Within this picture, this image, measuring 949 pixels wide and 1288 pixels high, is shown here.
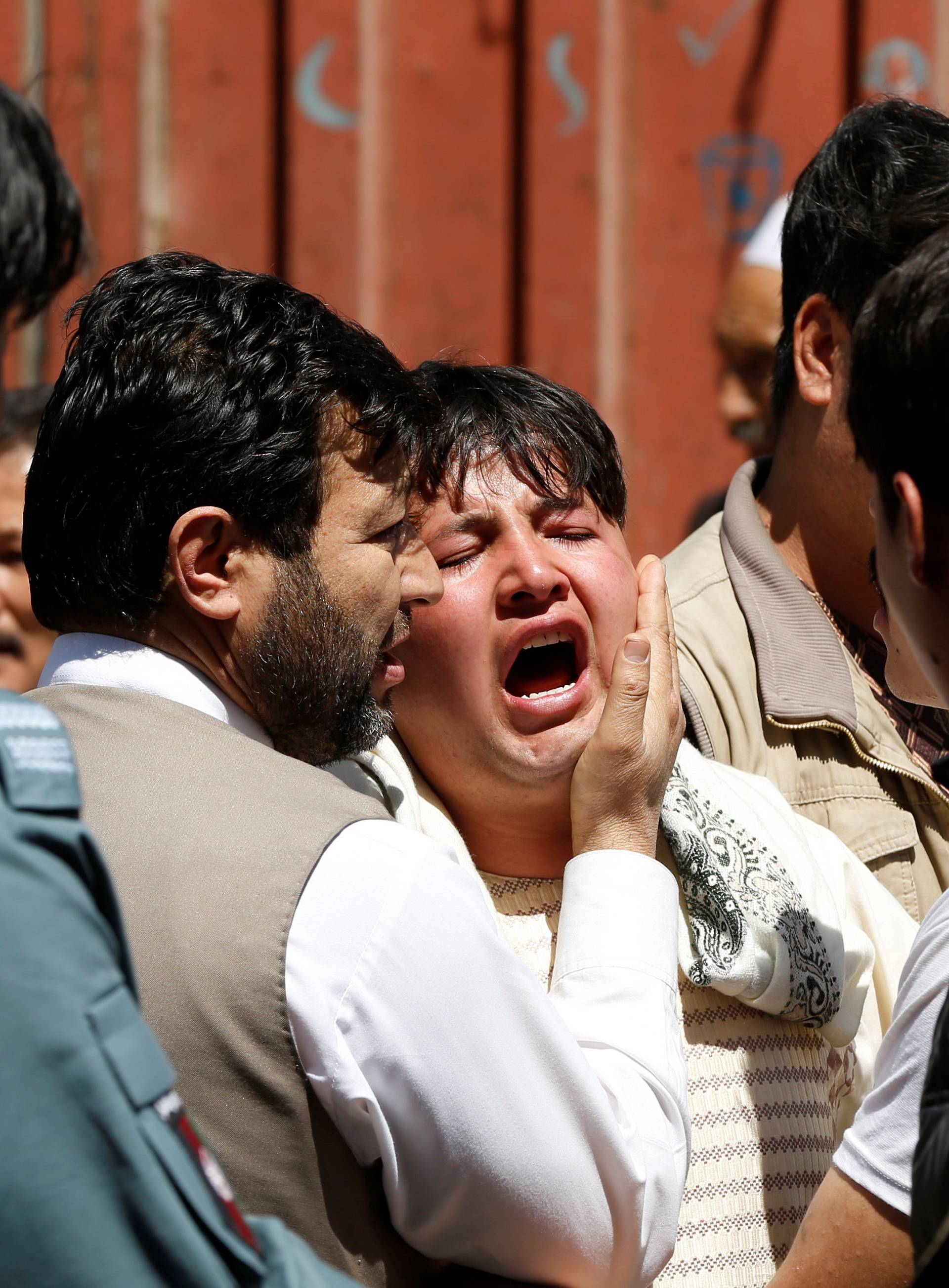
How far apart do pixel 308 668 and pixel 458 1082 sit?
48cm

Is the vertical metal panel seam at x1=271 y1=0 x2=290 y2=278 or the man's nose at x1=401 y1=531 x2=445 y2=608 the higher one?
the vertical metal panel seam at x1=271 y1=0 x2=290 y2=278

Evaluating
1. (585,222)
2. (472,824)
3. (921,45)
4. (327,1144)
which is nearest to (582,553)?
(472,824)

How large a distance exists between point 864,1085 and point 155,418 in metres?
1.24

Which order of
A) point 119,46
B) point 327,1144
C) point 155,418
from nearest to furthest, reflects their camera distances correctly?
point 327,1144, point 155,418, point 119,46

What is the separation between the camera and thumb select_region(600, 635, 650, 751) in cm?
170

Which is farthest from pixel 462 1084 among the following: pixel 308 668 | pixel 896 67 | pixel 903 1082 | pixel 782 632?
pixel 896 67

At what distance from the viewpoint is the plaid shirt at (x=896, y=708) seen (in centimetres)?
215

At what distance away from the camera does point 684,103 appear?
13.0ft

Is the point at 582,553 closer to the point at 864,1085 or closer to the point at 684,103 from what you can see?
the point at 864,1085

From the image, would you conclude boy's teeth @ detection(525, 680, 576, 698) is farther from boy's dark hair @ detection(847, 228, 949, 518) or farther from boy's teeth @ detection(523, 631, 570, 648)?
boy's dark hair @ detection(847, 228, 949, 518)

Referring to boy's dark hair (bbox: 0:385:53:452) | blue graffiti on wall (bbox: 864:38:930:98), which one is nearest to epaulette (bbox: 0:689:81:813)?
boy's dark hair (bbox: 0:385:53:452)

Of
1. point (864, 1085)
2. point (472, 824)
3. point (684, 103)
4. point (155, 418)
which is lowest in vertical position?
point (864, 1085)

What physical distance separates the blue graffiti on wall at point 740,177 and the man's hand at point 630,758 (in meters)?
2.55

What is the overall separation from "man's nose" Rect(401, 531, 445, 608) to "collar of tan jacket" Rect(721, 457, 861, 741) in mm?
594
